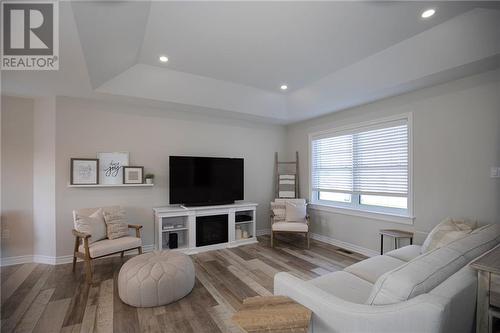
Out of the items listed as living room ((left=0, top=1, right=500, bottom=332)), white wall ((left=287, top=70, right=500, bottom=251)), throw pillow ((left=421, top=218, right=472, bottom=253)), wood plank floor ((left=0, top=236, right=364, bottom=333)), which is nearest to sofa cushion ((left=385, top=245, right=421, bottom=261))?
living room ((left=0, top=1, right=500, bottom=332))

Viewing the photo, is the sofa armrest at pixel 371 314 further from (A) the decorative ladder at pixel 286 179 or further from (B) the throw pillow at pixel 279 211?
(A) the decorative ladder at pixel 286 179

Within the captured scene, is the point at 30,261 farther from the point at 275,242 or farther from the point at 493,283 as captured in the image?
the point at 493,283

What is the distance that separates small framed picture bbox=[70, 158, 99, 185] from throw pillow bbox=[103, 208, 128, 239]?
65 centimetres

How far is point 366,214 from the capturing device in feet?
12.5

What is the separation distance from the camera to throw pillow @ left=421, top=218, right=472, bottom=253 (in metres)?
2.30

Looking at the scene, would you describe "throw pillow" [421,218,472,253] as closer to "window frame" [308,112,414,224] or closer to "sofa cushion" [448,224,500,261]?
"sofa cushion" [448,224,500,261]

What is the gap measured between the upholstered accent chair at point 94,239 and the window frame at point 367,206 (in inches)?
135

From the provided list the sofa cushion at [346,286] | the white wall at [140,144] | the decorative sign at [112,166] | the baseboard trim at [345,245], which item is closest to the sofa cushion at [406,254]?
the sofa cushion at [346,286]

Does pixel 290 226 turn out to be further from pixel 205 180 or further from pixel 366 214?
pixel 205 180

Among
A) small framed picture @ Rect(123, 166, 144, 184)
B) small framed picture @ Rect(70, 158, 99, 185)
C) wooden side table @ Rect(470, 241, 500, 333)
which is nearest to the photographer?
wooden side table @ Rect(470, 241, 500, 333)

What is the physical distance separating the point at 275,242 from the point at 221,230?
1.12 m

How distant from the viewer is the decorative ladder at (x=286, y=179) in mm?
5109

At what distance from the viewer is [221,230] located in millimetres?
4316

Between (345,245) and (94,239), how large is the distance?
4.00 meters
